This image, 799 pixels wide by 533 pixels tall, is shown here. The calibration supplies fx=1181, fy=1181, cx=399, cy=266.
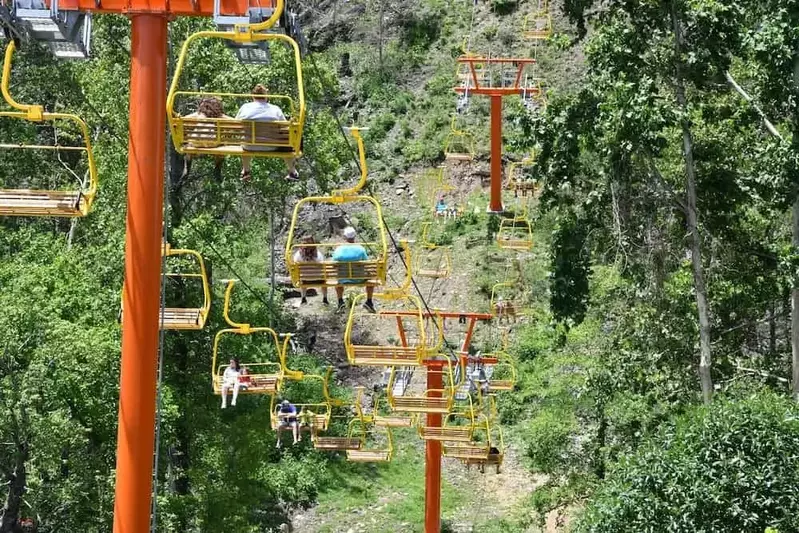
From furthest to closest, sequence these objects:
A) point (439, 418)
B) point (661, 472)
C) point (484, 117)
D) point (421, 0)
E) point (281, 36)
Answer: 1. point (421, 0)
2. point (484, 117)
3. point (439, 418)
4. point (661, 472)
5. point (281, 36)

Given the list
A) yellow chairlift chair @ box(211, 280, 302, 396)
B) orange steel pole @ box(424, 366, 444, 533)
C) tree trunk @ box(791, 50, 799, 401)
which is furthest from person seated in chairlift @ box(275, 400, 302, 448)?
tree trunk @ box(791, 50, 799, 401)

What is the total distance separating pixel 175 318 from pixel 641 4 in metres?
7.49

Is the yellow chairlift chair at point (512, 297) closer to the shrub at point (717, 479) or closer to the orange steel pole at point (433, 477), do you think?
the orange steel pole at point (433, 477)

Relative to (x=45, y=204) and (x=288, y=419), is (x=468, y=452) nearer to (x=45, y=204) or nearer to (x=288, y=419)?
(x=288, y=419)

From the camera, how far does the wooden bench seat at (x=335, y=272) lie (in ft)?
35.7

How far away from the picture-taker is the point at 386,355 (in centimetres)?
1507

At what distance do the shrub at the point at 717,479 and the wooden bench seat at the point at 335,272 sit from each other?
12.5 feet

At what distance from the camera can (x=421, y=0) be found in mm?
45312

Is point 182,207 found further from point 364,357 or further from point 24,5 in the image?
point 24,5

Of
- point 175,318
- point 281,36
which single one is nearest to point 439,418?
point 175,318

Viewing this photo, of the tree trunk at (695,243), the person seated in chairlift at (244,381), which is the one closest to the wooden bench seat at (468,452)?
the person seated in chairlift at (244,381)

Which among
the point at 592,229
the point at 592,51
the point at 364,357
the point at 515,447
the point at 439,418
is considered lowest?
the point at 515,447

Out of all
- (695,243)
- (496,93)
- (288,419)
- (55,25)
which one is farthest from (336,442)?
(55,25)

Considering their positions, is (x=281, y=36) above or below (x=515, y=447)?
above
